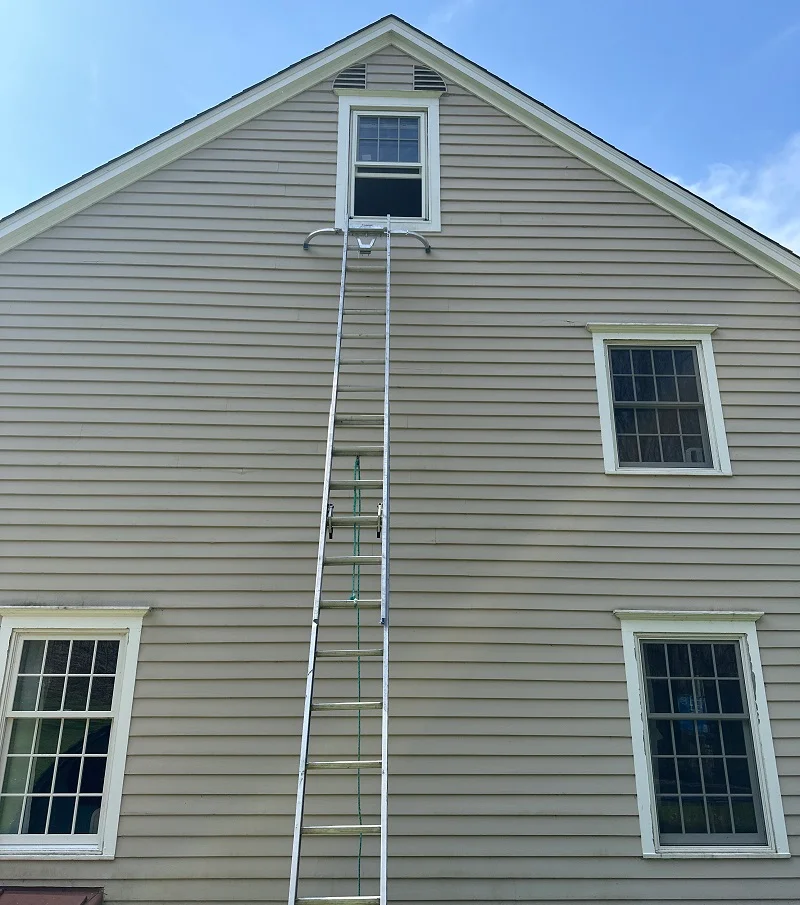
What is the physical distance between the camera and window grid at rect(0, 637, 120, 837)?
589cm

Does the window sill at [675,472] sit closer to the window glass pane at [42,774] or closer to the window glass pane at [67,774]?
the window glass pane at [67,774]

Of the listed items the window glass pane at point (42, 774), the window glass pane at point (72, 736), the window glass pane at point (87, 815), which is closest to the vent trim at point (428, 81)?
the window glass pane at point (72, 736)

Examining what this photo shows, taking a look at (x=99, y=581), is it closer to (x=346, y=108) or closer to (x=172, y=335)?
(x=172, y=335)

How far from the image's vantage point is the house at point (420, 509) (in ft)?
19.1

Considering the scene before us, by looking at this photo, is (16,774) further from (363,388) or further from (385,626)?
(363,388)

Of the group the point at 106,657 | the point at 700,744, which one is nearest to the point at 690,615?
the point at 700,744

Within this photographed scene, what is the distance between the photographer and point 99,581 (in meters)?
6.38

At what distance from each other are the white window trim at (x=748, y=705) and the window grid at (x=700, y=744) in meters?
0.07

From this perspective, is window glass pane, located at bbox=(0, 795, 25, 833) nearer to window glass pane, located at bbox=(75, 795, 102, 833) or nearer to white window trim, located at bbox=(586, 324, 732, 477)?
window glass pane, located at bbox=(75, 795, 102, 833)

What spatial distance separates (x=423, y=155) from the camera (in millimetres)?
8102

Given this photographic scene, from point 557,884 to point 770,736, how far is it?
1935 mm

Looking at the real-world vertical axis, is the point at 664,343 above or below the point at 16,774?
above

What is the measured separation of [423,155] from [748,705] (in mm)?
5788

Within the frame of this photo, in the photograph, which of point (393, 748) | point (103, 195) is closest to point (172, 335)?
point (103, 195)
